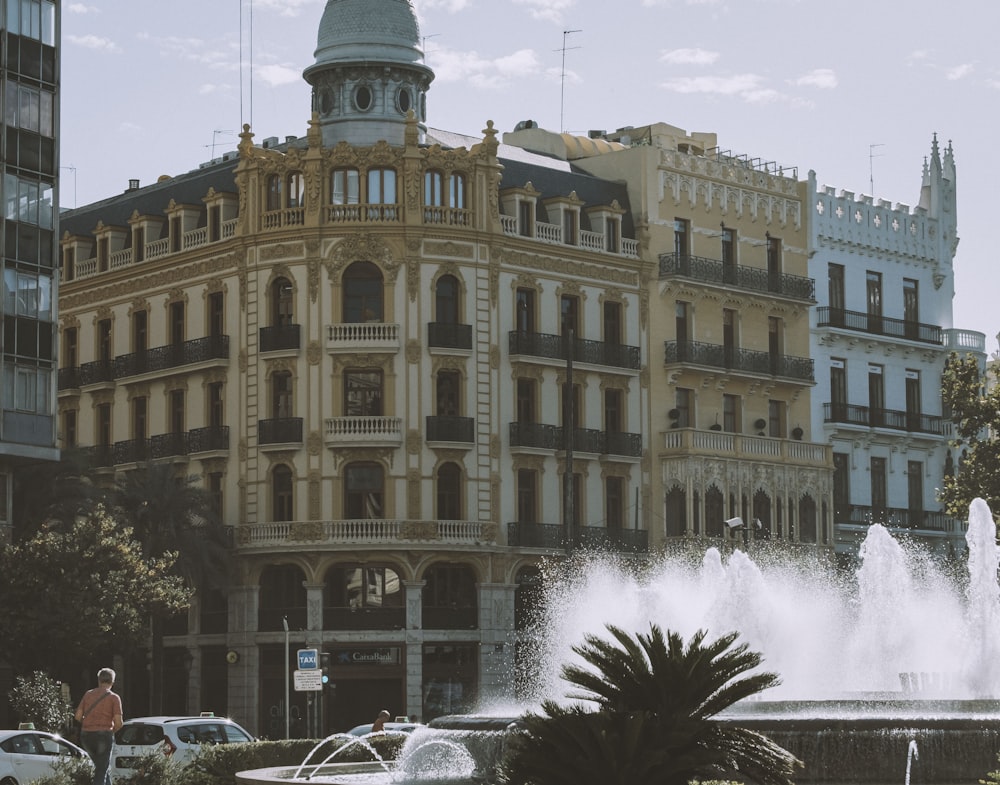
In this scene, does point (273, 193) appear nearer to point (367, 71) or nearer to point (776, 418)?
point (367, 71)

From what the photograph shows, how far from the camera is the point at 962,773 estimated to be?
25375 mm

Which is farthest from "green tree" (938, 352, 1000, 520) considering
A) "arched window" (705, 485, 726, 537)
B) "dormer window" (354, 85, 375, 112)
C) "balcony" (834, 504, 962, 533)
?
"dormer window" (354, 85, 375, 112)

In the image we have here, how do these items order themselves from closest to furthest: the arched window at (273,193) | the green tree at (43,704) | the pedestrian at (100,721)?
the pedestrian at (100,721) < the green tree at (43,704) < the arched window at (273,193)

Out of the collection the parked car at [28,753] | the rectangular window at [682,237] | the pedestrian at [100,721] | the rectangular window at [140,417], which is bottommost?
the parked car at [28,753]

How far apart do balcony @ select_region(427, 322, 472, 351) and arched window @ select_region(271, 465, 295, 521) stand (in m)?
6.44

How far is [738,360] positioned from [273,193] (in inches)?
747

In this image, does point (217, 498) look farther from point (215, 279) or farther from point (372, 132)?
point (372, 132)

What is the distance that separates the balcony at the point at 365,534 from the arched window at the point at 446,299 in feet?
22.7

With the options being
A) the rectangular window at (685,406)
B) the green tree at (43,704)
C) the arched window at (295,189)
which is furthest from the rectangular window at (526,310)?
the green tree at (43,704)

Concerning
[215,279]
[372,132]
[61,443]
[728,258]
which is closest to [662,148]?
[728,258]

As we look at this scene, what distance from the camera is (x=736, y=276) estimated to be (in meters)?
78.6

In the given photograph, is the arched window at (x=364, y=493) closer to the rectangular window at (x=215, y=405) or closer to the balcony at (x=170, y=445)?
the balcony at (x=170, y=445)

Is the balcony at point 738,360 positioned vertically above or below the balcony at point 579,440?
above

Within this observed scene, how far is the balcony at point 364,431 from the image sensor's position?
6800 centimetres
